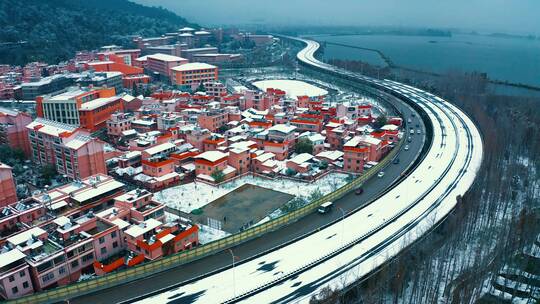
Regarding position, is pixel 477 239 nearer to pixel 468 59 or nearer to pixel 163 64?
pixel 163 64

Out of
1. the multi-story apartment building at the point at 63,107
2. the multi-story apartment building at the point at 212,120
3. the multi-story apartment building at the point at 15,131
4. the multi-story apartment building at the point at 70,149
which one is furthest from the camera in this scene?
the multi-story apartment building at the point at 212,120

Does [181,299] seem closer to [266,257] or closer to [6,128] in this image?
[266,257]

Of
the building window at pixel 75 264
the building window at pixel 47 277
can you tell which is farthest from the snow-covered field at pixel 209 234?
the building window at pixel 47 277

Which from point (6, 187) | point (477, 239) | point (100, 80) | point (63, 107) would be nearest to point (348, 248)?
point (477, 239)

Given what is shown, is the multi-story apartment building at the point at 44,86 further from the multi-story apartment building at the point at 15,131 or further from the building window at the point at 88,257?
the building window at the point at 88,257

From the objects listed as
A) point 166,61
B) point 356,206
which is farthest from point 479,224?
point 166,61

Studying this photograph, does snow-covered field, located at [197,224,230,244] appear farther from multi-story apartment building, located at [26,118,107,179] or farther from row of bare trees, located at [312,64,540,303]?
multi-story apartment building, located at [26,118,107,179]
